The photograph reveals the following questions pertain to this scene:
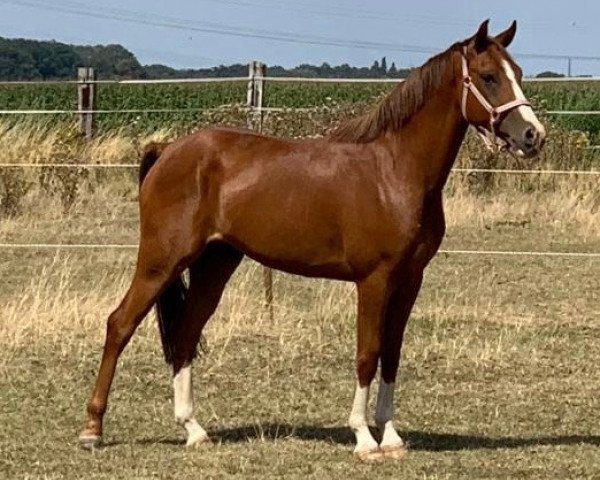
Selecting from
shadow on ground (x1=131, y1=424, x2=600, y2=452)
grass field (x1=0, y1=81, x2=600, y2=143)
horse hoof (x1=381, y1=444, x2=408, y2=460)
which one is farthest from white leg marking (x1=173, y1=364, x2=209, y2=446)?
grass field (x1=0, y1=81, x2=600, y2=143)

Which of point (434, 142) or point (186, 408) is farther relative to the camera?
point (186, 408)

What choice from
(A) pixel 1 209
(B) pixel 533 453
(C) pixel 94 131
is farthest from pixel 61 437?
(C) pixel 94 131

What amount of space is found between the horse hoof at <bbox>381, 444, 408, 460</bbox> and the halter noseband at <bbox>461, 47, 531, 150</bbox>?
144cm

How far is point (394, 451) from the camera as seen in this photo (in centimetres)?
589

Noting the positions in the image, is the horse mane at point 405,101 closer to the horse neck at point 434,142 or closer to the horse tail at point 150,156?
the horse neck at point 434,142

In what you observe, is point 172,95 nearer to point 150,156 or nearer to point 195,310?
point 150,156

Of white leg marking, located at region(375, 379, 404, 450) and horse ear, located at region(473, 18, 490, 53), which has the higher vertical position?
horse ear, located at region(473, 18, 490, 53)

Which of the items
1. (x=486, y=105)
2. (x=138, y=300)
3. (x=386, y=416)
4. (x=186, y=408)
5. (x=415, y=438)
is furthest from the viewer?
(x=415, y=438)

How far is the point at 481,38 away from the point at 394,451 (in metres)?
1.90

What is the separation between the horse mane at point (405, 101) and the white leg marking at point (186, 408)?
4.61ft

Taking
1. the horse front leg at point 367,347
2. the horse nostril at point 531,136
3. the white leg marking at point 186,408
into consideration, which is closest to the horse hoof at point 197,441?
the white leg marking at point 186,408

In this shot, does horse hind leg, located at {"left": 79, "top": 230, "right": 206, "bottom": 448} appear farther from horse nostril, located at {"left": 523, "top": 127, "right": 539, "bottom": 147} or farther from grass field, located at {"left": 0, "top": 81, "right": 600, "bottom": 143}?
grass field, located at {"left": 0, "top": 81, "right": 600, "bottom": 143}

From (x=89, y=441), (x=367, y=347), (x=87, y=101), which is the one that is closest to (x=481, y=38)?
(x=367, y=347)

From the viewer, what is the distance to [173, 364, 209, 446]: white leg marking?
243 inches
